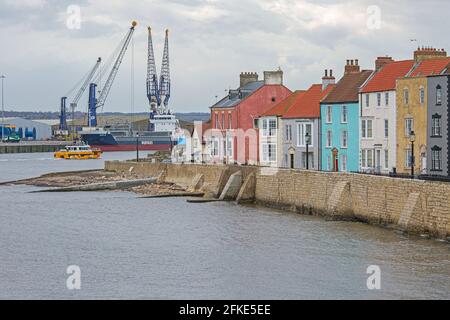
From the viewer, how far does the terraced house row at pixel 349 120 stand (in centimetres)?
6006

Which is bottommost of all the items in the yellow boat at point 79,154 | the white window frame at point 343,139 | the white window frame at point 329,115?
the yellow boat at point 79,154

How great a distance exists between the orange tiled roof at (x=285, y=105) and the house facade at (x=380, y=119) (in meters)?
9.79

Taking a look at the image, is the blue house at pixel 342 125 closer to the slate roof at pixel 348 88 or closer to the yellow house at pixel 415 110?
the slate roof at pixel 348 88

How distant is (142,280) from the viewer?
3794 cm

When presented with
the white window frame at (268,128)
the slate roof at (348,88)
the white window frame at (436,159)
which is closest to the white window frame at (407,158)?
the white window frame at (436,159)

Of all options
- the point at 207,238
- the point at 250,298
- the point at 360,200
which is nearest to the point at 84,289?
the point at 250,298

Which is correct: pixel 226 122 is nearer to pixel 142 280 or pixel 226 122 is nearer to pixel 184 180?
pixel 184 180

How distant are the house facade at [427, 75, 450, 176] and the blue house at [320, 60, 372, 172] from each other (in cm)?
842

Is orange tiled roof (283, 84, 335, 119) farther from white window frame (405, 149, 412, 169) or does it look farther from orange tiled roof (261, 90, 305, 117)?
white window frame (405, 149, 412, 169)

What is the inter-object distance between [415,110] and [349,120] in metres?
8.00

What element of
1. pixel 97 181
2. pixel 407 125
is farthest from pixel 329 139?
pixel 97 181

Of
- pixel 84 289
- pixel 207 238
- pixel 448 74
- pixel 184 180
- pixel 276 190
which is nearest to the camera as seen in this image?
pixel 84 289

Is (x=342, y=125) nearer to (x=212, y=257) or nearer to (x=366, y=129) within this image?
(x=366, y=129)
